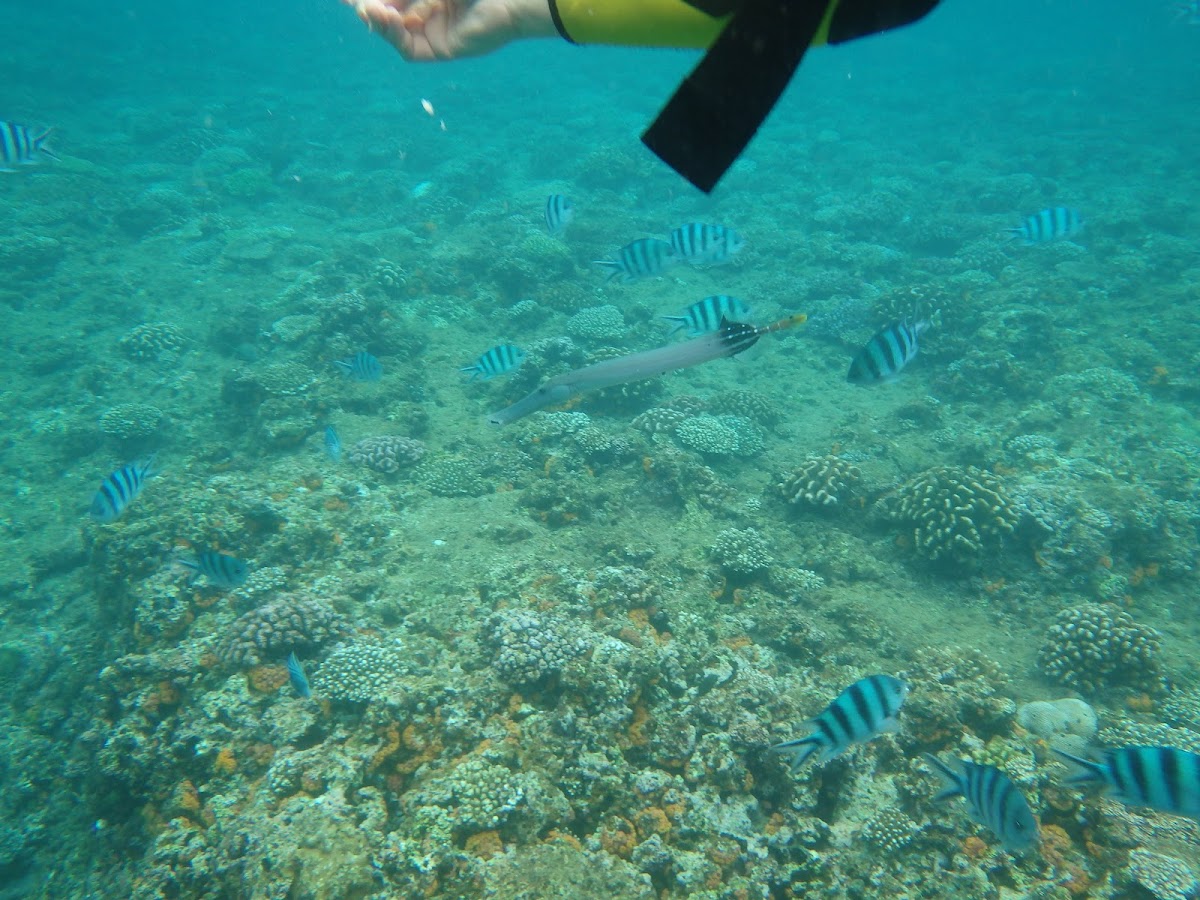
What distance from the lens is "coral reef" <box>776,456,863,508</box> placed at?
7.20 meters

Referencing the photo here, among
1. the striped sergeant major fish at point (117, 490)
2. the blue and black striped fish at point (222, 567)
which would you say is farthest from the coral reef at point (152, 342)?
the blue and black striped fish at point (222, 567)

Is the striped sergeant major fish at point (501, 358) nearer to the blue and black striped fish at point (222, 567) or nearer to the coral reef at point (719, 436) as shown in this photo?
the coral reef at point (719, 436)

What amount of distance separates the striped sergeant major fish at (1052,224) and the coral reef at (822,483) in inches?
164

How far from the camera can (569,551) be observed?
6445 mm

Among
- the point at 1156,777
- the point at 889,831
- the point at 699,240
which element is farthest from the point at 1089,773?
the point at 699,240

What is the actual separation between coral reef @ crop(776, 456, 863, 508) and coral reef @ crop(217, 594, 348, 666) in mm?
5354

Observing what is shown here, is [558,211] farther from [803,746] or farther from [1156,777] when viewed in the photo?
[1156,777]

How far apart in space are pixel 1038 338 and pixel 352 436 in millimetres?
12323

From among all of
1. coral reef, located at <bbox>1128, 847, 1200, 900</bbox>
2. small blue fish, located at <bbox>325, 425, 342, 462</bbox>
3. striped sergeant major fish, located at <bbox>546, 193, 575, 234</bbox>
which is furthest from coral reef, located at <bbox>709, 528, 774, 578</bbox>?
striped sergeant major fish, located at <bbox>546, 193, 575, 234</bbox>

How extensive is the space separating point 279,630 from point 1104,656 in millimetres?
7483

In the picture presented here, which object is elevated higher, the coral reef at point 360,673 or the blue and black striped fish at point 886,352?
the blue and black striped fish at point 886,352

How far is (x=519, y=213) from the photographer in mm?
17188

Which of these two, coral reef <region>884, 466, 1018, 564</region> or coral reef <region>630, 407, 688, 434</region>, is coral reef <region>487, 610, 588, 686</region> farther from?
coral reef <region>630, 407, 688, 434</region>

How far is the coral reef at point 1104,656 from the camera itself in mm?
5359
